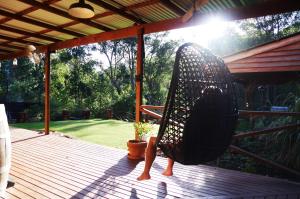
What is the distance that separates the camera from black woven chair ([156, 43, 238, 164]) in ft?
7.66

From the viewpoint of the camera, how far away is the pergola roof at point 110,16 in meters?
3.88

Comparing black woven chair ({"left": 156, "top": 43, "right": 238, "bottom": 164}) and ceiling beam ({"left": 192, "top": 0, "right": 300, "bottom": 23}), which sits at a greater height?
ceiling beam ({"left": 192, "top": 0, "right": 300, "bottom": 23})

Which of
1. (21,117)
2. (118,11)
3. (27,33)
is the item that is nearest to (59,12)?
(118,11)

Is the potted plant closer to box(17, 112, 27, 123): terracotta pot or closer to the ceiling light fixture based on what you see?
the ceiling light fixture

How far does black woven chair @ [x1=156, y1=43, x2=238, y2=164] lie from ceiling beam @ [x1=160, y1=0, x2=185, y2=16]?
1.76 meters

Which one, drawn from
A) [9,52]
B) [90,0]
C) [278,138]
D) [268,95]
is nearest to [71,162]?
[90,0]

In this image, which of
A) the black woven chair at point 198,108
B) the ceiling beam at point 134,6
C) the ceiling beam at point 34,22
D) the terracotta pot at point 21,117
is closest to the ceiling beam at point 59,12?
the ceiling beam at point 134,6

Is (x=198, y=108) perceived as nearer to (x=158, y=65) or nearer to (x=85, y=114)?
(x=85, y=114)

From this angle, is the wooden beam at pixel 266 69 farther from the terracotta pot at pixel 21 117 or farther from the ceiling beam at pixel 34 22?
the terracotta pot at pixel 21 117

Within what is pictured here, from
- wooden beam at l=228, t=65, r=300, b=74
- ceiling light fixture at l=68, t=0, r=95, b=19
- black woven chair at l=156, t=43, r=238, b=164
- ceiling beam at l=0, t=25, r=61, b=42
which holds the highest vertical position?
ceiling beam at l=0, t=25, r=61, b=42

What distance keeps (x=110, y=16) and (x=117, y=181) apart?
296 centimetres

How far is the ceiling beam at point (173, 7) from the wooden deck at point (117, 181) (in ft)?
7.98

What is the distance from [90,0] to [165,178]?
2836 millimetres

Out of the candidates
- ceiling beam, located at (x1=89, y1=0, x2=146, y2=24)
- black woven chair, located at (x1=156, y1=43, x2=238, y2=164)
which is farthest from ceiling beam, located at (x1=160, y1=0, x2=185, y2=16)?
black woven chair, located at (x1=156, y1=43, x2=238, y2=164)
